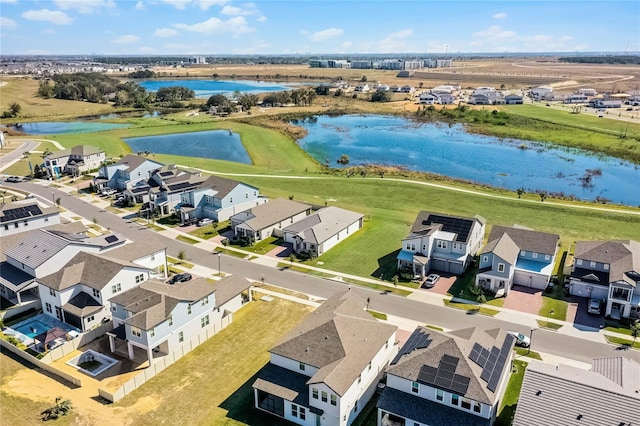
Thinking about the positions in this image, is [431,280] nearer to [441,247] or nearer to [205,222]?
[441,247]

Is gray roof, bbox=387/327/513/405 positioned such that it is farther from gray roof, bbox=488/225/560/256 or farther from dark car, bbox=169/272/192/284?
dark car, bbox=169/272/192/284

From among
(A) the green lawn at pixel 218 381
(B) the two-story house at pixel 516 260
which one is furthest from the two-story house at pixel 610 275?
(A) the green lawn at pixel 218 381

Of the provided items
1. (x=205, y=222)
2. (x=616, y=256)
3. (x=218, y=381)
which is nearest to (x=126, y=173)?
(x=205, y=222)

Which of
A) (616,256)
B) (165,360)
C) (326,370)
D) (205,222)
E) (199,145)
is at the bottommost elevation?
(165,360)

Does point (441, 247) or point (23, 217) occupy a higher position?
point (23, 217)

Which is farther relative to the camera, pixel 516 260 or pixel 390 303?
pixel 516 260

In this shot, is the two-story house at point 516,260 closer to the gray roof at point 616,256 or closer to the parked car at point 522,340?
the gray roof at point 616,256

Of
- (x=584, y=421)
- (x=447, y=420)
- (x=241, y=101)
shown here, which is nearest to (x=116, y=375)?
(x=447, y=420)
